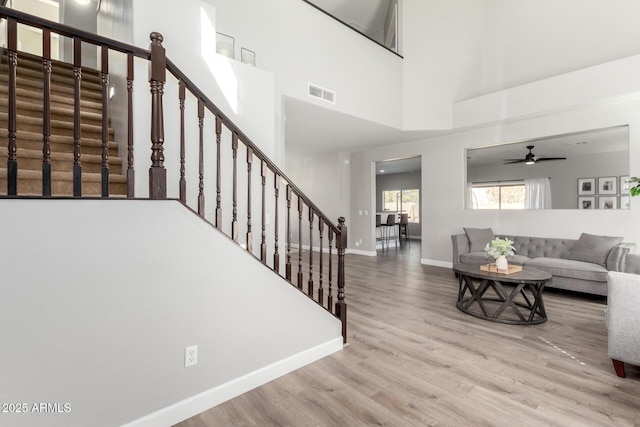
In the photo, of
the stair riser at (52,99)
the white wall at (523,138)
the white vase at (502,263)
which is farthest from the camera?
the white wall at (523,138)

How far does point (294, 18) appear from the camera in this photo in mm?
4301

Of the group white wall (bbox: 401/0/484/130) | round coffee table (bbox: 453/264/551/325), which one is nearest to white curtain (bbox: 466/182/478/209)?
white wall (bbox: 401/0/484/130)

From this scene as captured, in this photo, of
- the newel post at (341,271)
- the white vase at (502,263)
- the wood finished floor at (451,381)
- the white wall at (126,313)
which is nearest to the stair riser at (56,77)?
the white wall at (126,313)

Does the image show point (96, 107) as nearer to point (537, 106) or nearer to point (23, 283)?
point (23, 283)

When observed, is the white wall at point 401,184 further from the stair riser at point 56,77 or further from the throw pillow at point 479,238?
the stair riser at point 56,77

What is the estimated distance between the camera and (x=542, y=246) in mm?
5383

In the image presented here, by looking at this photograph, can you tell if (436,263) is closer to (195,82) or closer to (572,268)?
(572,268)

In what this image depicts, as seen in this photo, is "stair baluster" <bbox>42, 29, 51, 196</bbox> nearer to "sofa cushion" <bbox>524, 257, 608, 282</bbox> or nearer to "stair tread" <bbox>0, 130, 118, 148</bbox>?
"stair tread" <bbox>0, 130, 118, 148</bbox>

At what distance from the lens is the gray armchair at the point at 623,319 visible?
7.54 ft

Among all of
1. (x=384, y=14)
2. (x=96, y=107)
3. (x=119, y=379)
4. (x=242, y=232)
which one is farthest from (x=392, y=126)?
(x=119, y=379)

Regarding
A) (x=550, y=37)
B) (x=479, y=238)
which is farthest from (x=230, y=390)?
(x=550, y=37)

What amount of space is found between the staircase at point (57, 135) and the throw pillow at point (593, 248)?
232 inches

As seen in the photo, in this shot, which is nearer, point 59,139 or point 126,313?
point 126,313

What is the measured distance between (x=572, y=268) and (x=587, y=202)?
6.46ft
